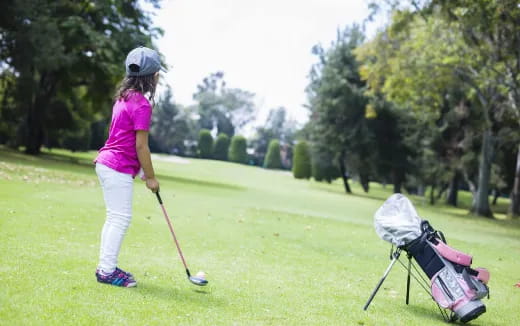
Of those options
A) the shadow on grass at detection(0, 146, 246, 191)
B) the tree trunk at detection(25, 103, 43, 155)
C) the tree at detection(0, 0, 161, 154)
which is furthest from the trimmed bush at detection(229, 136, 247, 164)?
the shadow on grass at detection(0, 146, 246, 191)

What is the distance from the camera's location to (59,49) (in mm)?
24562

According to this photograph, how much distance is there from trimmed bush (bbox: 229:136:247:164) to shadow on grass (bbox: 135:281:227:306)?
73395mm

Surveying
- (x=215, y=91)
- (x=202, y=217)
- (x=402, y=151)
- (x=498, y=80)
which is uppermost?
(x=215, y=91)

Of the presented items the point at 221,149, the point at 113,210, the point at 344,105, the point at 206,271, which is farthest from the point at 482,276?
the point at 221,149

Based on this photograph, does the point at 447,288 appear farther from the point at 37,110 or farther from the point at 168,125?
the point at 168,125

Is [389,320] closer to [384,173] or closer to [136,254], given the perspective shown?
[136,254]

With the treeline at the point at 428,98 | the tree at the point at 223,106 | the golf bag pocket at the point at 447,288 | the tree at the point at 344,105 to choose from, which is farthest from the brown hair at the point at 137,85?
the tree at the point at 223,106

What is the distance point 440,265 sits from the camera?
5477 mm

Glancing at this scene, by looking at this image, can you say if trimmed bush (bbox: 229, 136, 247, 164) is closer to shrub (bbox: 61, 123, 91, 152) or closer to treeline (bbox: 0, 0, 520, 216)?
treeline (bbox: 0, 0, 520, 216)

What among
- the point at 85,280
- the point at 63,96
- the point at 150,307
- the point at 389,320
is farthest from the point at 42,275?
the point at 63,96

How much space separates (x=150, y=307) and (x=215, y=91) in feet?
337

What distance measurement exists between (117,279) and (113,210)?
2.20 feet

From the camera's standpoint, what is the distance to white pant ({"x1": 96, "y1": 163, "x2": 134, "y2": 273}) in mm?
5254

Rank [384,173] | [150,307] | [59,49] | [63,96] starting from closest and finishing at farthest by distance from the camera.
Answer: [150,307], [59,49], [63,96], [384,173]
